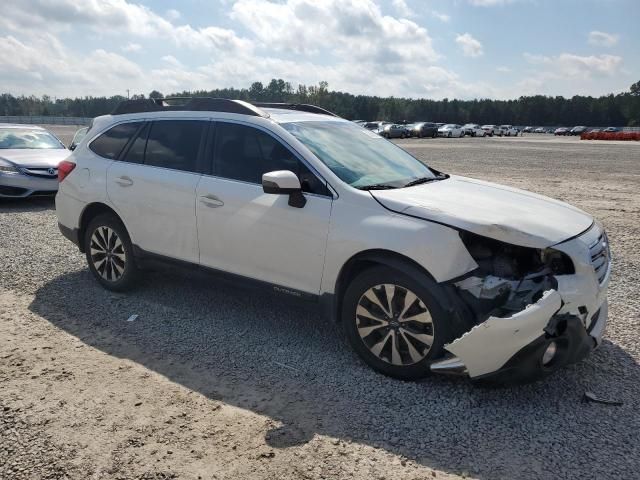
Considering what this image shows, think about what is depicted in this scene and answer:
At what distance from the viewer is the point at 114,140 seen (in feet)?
18.1

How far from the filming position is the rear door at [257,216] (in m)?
3.96

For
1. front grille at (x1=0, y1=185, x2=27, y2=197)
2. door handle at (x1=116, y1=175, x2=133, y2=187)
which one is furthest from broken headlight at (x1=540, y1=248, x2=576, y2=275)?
front grille at (x1=0, y1=185, x2=27, y2=197)

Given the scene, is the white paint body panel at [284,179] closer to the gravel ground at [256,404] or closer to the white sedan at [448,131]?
the gravel ground at [256,404]

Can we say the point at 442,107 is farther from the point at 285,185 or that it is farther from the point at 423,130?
the point at 285,185

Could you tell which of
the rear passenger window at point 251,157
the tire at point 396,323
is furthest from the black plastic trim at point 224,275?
the rear passenger window at point 251,157

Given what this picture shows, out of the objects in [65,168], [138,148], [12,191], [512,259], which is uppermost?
[138,148]

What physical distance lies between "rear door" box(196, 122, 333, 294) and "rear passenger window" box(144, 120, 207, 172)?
0.25m

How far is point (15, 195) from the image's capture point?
1029 cm

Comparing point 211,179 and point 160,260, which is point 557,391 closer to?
point 211,179

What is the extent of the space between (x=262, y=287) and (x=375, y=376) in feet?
3.69

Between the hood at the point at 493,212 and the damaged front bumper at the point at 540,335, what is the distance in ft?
0.61

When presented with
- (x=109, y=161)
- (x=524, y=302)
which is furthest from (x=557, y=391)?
(x=109, y=161)

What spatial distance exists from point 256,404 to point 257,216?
1.44 meters

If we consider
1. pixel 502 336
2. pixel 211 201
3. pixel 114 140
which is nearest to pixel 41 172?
pixel 114 140
